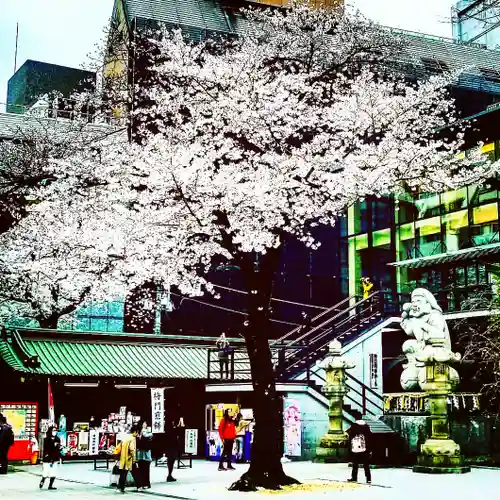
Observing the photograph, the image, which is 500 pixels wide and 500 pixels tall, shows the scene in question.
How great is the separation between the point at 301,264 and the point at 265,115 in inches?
904

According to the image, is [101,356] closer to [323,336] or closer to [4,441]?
[4,441]

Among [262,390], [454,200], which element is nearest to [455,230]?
[454,200]

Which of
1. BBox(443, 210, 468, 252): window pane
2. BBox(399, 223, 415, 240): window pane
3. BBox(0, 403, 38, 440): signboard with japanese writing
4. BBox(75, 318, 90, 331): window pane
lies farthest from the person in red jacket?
BBox(399, 223, 415, 240): window pane

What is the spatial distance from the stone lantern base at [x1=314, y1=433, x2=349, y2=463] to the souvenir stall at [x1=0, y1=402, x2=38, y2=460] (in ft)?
33.6

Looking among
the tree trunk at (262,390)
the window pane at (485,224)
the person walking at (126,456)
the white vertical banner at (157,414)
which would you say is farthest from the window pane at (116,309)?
the person walking at (126,456)

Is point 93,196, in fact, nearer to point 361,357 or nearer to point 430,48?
point 361,357

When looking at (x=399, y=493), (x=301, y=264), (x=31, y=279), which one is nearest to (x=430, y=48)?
(x=301, y=264)

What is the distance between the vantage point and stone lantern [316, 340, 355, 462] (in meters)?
25.5

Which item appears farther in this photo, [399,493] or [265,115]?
[265,115]

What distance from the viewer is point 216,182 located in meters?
19.9

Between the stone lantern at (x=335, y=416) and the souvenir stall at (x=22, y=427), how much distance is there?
33.5 ft

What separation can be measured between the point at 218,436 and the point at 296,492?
11.4m

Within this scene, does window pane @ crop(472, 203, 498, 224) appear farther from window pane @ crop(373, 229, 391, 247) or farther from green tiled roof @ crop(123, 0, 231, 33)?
green tiled roof @ crop(123, 0, 231, 33)

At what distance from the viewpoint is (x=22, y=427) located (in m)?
27.5
